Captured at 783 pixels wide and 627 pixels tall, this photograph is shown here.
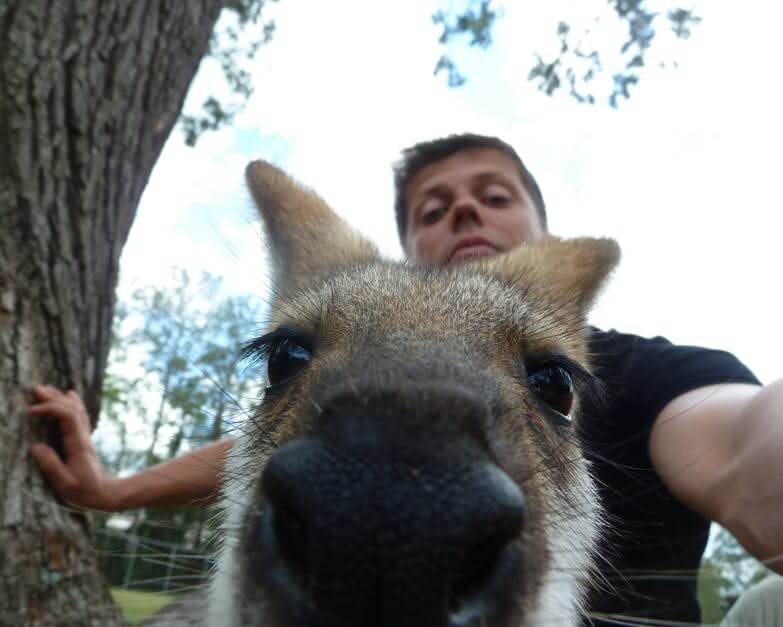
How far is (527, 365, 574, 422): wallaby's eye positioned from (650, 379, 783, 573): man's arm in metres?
0.62

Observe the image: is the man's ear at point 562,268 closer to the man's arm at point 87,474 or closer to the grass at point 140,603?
the man's arm at point 87,474

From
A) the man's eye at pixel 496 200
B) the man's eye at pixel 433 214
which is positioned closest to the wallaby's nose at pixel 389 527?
the man's eye at pixel 496 200

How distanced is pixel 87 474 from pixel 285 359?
126 centimetres

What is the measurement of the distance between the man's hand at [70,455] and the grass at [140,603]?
1.58 ft

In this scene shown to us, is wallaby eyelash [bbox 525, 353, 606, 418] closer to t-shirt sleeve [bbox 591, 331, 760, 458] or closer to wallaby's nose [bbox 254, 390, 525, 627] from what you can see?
t-shirt sleeve [bbox 591, 331, 760, 458]

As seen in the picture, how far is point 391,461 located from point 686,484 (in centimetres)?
197

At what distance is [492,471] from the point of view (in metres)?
1.28

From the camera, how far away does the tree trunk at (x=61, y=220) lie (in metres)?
2.62

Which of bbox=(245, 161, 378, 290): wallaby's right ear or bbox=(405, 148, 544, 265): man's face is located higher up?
bbox=(405, 148, 544, 265): man's face

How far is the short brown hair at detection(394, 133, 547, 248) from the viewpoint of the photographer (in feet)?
16.4

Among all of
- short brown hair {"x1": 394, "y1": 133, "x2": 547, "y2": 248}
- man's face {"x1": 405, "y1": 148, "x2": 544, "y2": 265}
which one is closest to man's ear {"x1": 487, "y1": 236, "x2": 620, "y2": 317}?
man's face {"x1": 405, "y1": 148, "x2": 544, "y2": 265}

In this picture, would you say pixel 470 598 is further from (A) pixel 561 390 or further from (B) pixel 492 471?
(A) pixel 561 390

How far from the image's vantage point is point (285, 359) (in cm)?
247

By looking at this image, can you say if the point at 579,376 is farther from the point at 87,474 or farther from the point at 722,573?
the point at 87,474
